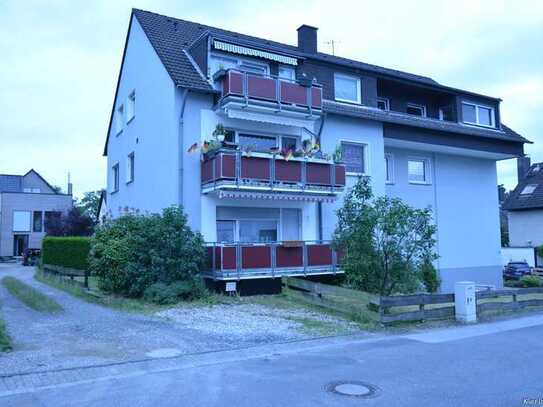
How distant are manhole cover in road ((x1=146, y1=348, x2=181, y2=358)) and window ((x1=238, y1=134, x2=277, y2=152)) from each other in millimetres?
10376

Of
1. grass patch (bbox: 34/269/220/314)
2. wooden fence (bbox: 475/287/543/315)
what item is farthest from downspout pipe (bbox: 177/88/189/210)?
wooden fence (bbox: 475/287/543/315)

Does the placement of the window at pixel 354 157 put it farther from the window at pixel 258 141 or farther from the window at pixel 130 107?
the window at pixel 130 107

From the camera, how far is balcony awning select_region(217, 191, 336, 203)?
16.8 m

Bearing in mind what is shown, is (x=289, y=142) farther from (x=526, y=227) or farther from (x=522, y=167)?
(x=522, y=167)

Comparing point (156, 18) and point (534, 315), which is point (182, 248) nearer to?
point (534, 315)

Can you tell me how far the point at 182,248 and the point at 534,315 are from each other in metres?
10.2

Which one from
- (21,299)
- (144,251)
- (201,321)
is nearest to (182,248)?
(144,251)

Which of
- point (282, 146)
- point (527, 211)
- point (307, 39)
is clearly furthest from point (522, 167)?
point (282, 146)

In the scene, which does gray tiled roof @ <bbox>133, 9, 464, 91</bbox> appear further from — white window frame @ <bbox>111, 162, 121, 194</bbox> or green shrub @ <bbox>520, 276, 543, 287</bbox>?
green shrub @ <bbox>520, 276, 543, 287</bbox>

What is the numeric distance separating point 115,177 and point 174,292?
1258cm

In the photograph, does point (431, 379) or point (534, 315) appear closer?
point (431, 379)

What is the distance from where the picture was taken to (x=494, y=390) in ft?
22.4

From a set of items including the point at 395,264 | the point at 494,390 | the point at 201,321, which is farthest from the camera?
the point at 395,264

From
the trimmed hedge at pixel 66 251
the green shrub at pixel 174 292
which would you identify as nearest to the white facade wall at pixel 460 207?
the green shrub at pixel 174 292
